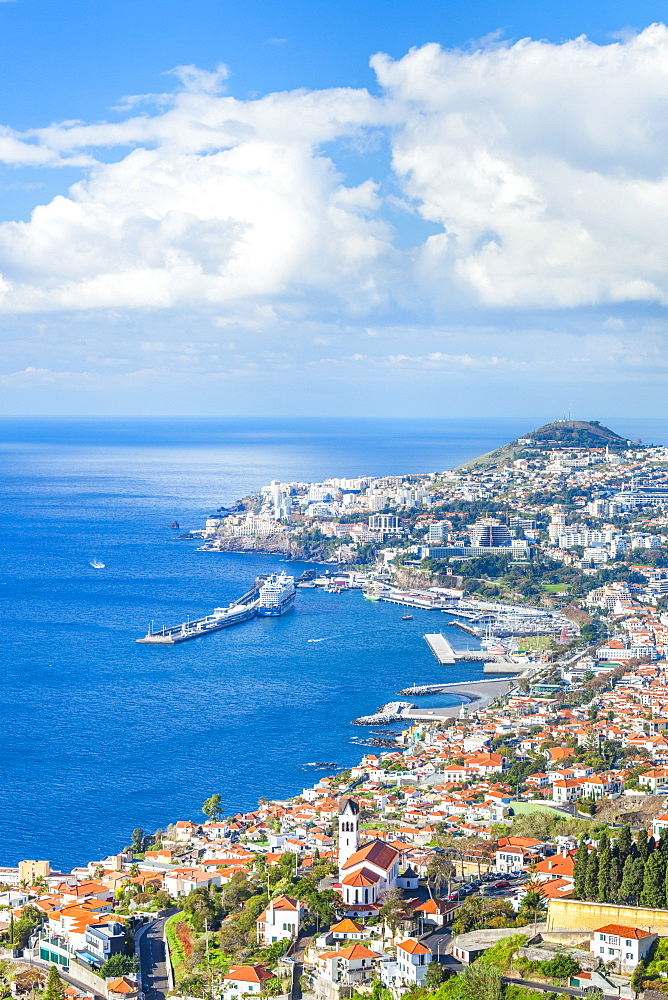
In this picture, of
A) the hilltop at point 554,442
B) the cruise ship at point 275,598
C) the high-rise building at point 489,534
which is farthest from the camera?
the hilltop at point 554,442

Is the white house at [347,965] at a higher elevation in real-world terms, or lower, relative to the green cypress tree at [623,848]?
lower

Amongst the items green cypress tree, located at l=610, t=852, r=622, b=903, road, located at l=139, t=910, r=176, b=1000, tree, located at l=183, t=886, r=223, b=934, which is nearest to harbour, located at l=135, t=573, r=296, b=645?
tree, located at l=183, t=886, r=223, b=934

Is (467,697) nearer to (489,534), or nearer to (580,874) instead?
(580,874)

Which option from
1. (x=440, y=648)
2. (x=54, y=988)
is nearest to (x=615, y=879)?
(x=54, y=988)

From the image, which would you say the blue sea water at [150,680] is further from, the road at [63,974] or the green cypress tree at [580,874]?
the green cypress tree at [580,874]

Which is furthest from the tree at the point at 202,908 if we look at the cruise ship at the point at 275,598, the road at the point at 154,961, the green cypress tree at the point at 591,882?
the cruise ship at the point at 275,598

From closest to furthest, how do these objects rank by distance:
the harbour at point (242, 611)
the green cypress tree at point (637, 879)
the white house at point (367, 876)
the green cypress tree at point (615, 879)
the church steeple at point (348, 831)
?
the green cypress tree at point (637, 879) → the green cypress tree at point (615, 879) → the white house at point (367, 876) → the church steeple at point (348, 831) → the harbour at point (242, 611)
